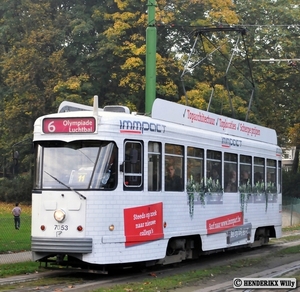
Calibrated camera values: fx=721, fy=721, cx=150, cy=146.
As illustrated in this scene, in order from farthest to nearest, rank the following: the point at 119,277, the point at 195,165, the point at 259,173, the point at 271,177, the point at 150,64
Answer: the point at 271,177, the point at 259,173, the point at 150,64, the point at 195,165, the point at 119,277

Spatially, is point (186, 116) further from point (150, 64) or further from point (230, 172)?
point (150, 64)

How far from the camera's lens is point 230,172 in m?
17.7

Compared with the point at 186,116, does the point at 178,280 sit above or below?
below

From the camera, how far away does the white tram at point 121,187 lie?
1309cm

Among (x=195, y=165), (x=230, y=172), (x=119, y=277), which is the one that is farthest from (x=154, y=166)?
(x=230, y=172)

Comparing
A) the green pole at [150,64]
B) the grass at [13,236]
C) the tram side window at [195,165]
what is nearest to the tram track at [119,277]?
the tram side window at [195,165]

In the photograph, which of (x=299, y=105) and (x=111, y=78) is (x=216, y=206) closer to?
(x=111, y=78)

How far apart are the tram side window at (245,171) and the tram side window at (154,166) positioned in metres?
4.57

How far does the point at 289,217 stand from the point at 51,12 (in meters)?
17.0

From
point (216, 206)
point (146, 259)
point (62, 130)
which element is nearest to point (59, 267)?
point (146, 259)

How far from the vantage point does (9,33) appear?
39.6 meters

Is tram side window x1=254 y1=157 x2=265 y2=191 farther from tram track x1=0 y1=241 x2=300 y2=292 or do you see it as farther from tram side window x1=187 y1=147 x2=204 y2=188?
tram side window x1=187 y1=147 x2=204 y2=188

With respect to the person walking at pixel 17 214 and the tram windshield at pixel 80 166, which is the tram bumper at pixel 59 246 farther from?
the person walking at pixel 17 214

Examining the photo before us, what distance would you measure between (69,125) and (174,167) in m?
2.62
